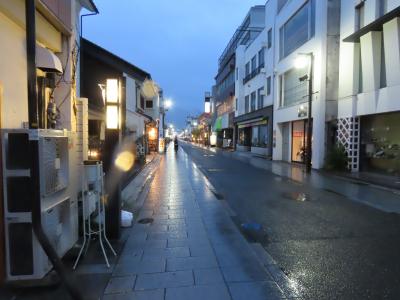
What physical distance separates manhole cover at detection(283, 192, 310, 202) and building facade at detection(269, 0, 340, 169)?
9401mm

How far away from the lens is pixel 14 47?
19.2 feet

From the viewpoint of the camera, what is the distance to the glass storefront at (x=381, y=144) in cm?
1571

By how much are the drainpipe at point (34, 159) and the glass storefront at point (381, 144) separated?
15.7 meters

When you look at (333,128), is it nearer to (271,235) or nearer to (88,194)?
(271,235)

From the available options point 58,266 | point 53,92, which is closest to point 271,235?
point 58,266

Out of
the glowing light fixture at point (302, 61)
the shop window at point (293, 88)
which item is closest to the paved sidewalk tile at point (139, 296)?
the glowing light fixture at point (302, 61)

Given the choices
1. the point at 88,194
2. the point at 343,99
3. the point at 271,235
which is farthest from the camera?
the point at 343,99

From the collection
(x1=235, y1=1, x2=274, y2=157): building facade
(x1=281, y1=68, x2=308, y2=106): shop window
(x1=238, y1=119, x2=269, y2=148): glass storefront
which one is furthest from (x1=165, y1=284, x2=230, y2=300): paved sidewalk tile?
(x1=238, y1=119, x2=269, y2=148): glass storefront

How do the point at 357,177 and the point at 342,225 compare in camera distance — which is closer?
the point at 342,225

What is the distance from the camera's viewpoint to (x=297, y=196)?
37.2 ft

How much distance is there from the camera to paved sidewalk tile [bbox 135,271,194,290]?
4.47m

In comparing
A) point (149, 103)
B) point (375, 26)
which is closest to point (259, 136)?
point (149, 103)

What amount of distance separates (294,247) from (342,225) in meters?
2.15

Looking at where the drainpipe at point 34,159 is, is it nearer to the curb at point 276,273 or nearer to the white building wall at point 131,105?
the curb at point 276,273
